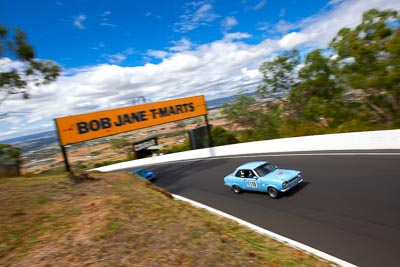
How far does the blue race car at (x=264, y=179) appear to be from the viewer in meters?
9.84

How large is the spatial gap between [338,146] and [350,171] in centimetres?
526

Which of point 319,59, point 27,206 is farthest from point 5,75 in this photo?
point 319,59

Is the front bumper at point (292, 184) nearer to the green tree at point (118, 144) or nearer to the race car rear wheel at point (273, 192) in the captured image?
the race car rear wheel at point (273, 192)

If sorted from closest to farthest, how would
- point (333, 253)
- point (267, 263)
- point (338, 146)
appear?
point (267, 263) → point (333, 253) → point (338, 146)

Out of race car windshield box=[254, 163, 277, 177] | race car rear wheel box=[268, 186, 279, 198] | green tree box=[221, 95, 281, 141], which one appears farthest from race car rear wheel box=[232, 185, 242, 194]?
green tree box=[221, 95, 281, 141]

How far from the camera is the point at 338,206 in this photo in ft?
26.9

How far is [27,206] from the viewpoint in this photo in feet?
21.8

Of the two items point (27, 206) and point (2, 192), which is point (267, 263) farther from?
point (2, 192)

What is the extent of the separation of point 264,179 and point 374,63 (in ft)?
62.6

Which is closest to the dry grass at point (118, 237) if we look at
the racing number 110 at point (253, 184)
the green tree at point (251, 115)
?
the racing number 110 at point (253, 184)

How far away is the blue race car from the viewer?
32.3ft

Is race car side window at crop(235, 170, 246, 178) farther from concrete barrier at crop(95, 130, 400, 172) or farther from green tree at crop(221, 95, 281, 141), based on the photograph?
green tree at crop(221, 95, 281, 141)

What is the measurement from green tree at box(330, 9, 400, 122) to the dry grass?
21.6 meters

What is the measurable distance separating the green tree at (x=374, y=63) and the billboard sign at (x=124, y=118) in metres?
15.3
